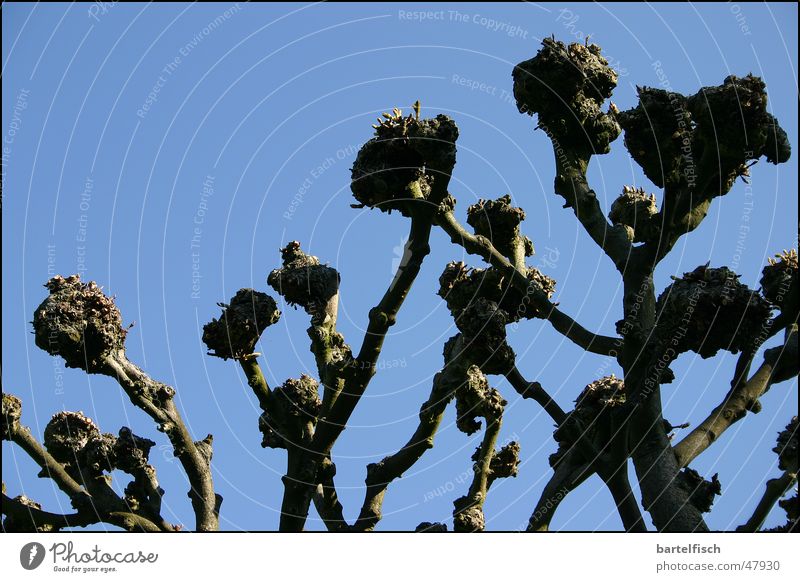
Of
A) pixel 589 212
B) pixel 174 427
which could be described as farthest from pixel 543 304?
pixel 174 427

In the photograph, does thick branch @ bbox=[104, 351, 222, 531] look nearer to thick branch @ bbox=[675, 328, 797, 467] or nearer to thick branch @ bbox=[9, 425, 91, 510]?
thick branch @ bbox=[9, 425, 91, 510]

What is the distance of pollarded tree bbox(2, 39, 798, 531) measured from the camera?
9.27m

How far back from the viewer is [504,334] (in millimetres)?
10062

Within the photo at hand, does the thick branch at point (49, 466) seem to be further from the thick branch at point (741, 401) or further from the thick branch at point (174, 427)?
the thick branch at point (741, 401)

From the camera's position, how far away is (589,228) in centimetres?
1058

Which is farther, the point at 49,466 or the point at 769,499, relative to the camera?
the point at 49,466

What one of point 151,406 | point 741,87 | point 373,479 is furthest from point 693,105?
point 151,406

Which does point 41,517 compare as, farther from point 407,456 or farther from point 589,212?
point 589,212

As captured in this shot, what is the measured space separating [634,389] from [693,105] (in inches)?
106

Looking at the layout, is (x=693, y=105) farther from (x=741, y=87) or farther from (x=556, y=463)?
(x=556, y=463)
